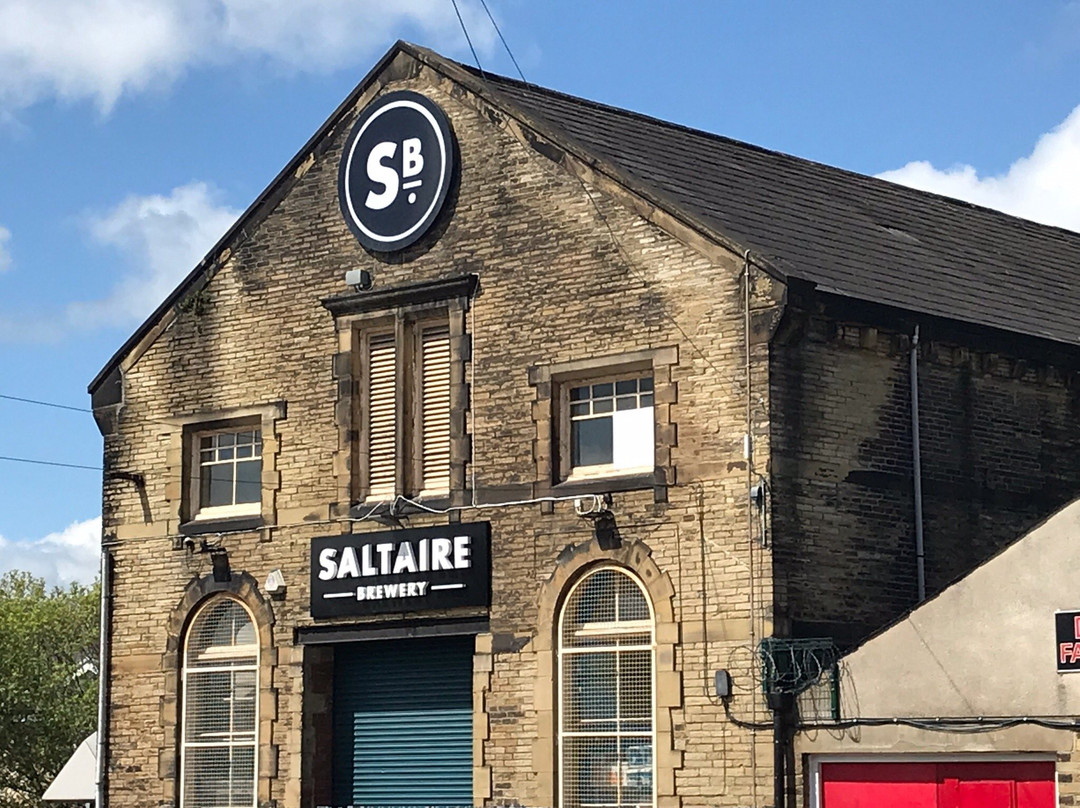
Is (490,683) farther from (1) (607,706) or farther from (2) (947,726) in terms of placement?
(2) (947,726)

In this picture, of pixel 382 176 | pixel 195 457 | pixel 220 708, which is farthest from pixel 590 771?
pixel 382 176

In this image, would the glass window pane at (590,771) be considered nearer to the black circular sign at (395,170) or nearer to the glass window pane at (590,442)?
the glass window pane at (590,442)

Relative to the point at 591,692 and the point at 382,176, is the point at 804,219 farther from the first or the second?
the point at 591,692

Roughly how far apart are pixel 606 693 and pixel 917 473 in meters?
4.63

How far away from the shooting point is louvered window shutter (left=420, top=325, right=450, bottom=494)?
A: 2545 centimetres

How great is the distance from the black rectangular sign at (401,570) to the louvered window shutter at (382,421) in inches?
31.7

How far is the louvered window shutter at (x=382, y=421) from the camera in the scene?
25.8 metres

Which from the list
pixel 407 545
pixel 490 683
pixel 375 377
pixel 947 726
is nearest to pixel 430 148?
pixel 375 377

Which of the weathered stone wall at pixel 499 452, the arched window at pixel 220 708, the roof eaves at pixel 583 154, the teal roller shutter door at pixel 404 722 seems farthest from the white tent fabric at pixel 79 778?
the roof eaves at pixel 583 154

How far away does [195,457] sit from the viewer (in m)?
28.0

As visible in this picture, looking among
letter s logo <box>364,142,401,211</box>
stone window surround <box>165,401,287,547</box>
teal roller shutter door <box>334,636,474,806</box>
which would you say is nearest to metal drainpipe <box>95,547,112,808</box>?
stone window surround <box>165,401,287,547</box>

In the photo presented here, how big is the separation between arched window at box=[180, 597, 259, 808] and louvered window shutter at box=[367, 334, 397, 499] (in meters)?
2.83

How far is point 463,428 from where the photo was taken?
24984 millimetres

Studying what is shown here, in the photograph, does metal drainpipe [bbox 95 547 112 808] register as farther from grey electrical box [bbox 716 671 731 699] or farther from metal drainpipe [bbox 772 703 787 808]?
metal drainpipe [bbox 772 703 787 808]
